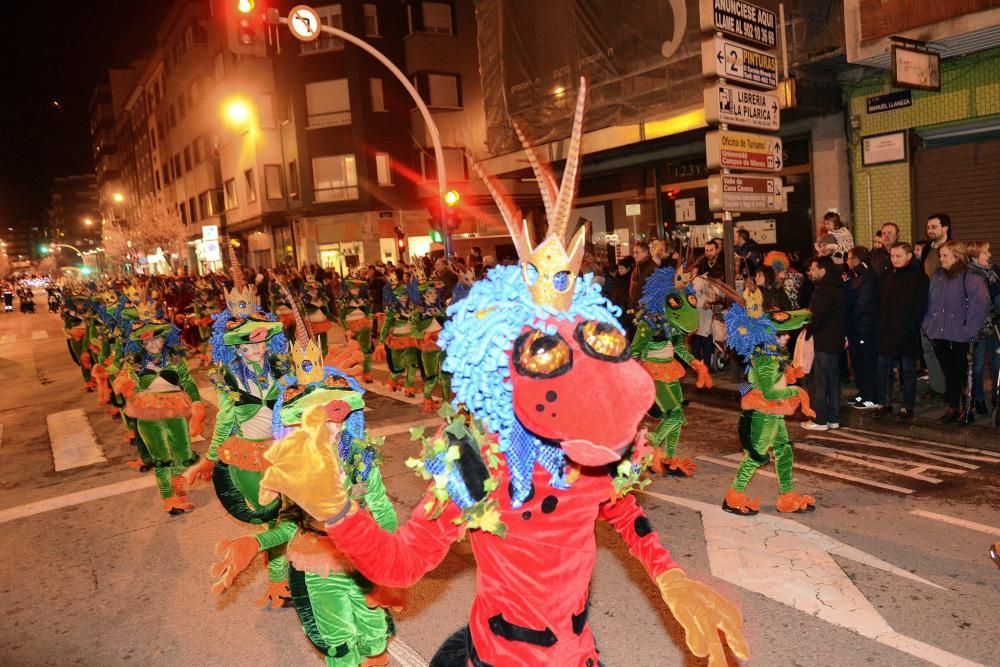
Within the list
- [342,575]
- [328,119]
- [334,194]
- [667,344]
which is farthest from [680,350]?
[328,119]

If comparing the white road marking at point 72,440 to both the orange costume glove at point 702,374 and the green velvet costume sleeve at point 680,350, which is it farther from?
the orange costume glove at point 702,374

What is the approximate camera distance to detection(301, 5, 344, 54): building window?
107 ft

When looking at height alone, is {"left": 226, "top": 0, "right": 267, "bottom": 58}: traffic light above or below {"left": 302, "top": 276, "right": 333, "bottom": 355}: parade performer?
above

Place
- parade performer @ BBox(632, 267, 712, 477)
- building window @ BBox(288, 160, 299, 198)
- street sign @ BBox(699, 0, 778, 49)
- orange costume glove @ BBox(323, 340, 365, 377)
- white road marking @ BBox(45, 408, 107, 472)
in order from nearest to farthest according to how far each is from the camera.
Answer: orange costume glove @ BBox(323, 340, 365, 377)
parade performer @ BBox(632, 267, 712, 477)
street sign @ BBox(699, 0, 778, 49)
white road marking @ BBox(45, 408, 107, 472)
building window @ BBox(288, 160, 299, 198)

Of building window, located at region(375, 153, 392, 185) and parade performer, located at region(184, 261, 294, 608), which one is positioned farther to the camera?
building window, located at region(375, 153, 392, 185)

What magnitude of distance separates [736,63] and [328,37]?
91.5ft

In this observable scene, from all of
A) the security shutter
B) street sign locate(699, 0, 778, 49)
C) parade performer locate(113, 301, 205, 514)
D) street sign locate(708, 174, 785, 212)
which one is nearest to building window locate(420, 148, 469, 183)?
the security shutter

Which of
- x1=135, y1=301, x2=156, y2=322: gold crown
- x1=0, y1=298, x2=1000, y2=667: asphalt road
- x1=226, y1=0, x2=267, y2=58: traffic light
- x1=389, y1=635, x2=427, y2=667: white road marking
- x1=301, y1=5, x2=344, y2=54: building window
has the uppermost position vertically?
x1=301, y1=5, x2=344, y2=54: building window

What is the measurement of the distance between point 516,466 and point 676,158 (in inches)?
596

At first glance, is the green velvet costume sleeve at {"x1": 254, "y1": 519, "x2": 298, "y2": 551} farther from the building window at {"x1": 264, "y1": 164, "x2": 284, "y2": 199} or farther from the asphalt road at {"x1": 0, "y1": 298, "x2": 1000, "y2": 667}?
the building window at {"x1": 264, "y1": 164, "x2": 284, "y2": 199}

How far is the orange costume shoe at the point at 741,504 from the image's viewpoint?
5.82 m

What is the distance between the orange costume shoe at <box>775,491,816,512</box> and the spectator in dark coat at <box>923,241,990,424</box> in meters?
3.16

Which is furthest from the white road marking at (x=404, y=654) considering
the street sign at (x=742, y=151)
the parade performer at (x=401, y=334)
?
the street sign at (x=742, y=151)

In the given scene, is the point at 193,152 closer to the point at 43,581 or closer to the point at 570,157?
the point at 43,581
